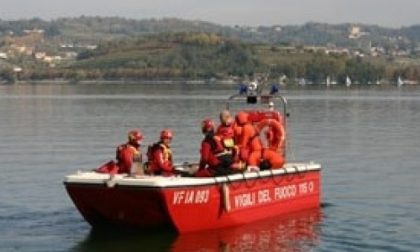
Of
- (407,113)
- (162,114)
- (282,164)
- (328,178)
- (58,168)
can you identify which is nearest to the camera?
(282,164)

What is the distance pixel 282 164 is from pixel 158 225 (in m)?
4.23

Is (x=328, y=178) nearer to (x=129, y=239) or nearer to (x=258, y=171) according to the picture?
(x=258, y=171)

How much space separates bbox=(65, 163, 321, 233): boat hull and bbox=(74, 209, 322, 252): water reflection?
219mm

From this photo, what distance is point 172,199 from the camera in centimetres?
1914

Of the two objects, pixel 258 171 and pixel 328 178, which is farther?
pixel 328 178

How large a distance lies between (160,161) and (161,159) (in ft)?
0.15

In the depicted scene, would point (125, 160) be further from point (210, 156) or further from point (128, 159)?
point (210, 156)

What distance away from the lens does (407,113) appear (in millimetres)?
76312

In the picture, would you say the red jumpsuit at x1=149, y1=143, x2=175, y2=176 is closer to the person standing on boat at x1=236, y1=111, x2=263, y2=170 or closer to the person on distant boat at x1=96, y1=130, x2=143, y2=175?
the person on distant boat at x1=96, y1=130, x2=143, y2=175

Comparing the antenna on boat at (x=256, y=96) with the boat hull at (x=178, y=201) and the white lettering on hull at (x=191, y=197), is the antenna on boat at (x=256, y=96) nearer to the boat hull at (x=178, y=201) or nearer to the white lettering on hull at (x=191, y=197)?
the boat hull at (x=178, y=201)

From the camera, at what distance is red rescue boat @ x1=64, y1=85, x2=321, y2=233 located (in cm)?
1911

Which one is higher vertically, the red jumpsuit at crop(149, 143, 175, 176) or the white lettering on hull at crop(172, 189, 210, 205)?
the red jumpsuit at crop(149, 143, 175, 176)

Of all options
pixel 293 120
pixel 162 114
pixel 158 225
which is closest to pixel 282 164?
pixel 158 225

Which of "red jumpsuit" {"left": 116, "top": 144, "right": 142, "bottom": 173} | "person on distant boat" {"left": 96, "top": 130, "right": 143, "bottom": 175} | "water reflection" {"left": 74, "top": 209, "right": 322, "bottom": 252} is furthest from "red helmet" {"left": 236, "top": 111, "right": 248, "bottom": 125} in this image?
"red jumpsuit" {"left": 116, "top": 144, "right": 142, "bottom": 173}
